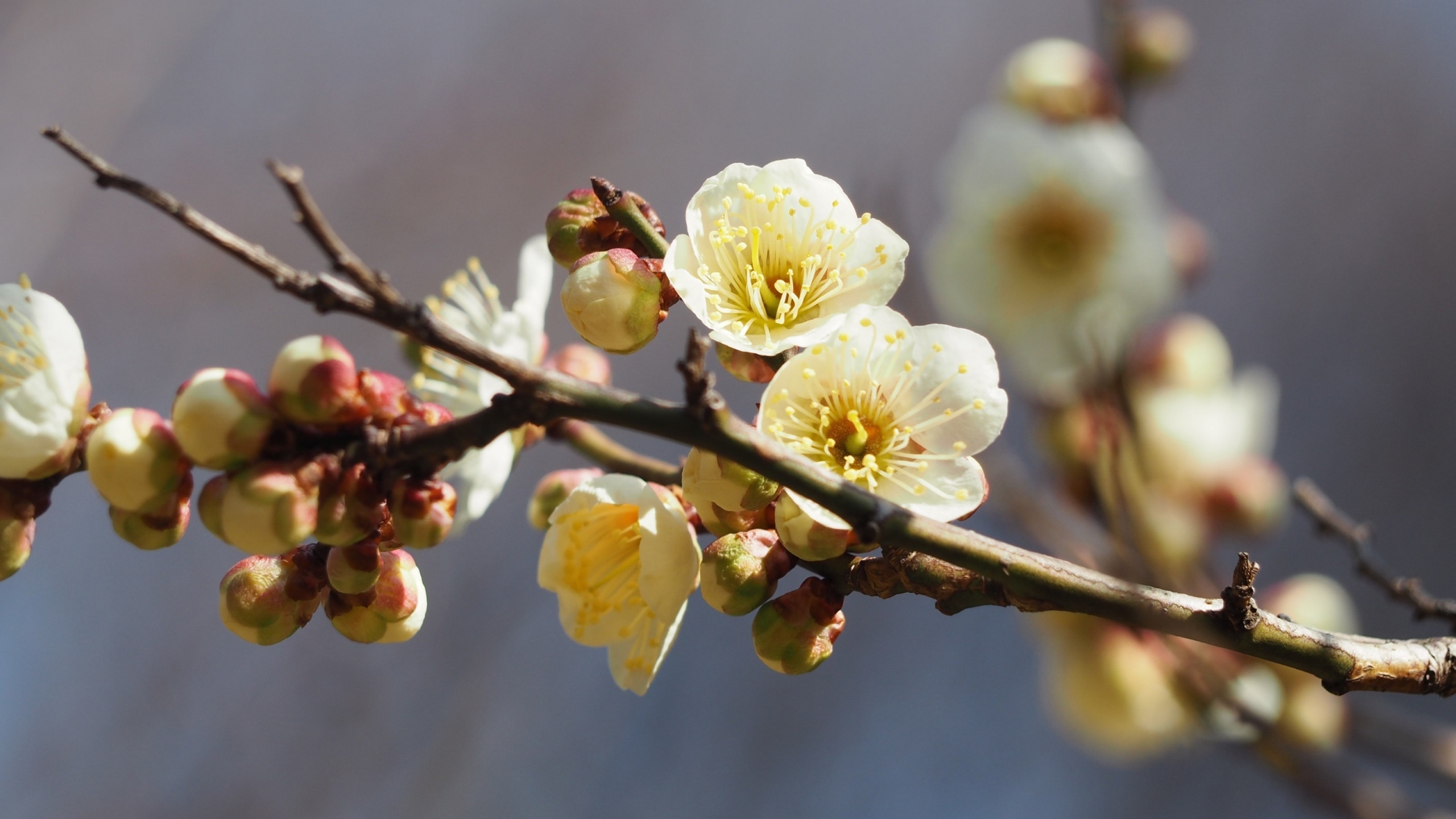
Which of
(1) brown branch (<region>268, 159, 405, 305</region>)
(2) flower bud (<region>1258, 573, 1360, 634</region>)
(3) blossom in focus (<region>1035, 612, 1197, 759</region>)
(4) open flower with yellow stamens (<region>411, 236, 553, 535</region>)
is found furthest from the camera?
(3) blossom in focus (<region>1035, 612, 1197, 759</region>)

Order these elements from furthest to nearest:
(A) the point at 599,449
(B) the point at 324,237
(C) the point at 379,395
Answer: (A) the point at 599,449 → (C) the point at 379,395 → (B) the point at 324,237

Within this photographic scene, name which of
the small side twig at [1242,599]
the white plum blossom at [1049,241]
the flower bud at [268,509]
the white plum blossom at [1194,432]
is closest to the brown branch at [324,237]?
the flower bud at [268,509]

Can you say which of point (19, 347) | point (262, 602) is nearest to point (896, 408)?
point (262, 602)

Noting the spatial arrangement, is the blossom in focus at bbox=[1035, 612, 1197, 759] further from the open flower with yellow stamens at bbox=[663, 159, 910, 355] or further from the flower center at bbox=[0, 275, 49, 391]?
the flower center at bbox=[0, 275, 49, 391]

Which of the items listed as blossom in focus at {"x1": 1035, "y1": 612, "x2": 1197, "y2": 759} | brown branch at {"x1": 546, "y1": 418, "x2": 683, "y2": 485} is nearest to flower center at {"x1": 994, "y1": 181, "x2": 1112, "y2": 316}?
blossom in focus at {"x1": 1035, "y1": 612, "x2": 1197, "y2": 759}

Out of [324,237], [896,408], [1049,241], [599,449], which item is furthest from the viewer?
[1049,241]

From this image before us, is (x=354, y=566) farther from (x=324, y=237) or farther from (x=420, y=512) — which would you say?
(x=324, y=237)
